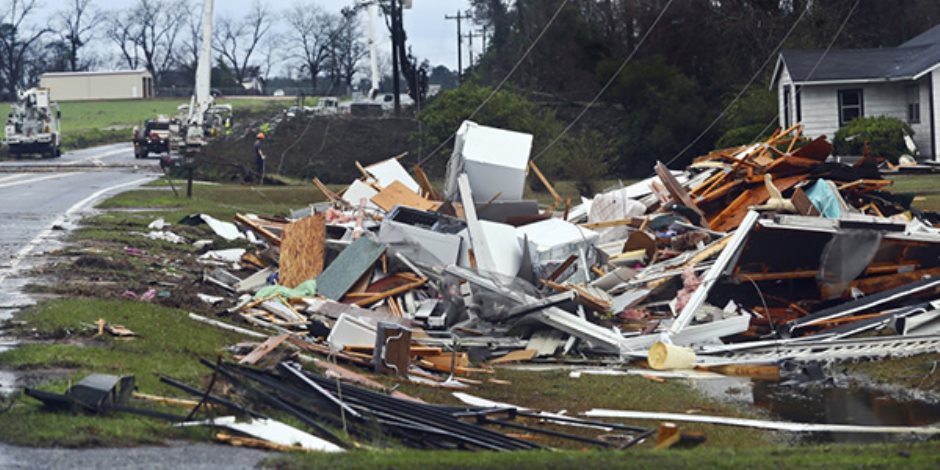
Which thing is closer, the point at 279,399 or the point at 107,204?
the point at 279,399

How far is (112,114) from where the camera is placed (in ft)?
300

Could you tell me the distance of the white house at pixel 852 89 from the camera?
124 ft

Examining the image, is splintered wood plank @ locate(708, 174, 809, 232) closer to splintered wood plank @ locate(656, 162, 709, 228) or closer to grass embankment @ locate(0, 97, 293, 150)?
splintered wood plank @ locate(656, 162, 709, 228)

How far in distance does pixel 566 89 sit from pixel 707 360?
37.7 m

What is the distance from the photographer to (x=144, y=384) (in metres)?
8.79

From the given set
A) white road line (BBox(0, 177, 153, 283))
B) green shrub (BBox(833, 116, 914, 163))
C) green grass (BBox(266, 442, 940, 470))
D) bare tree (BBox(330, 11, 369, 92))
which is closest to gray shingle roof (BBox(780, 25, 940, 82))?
green shrub (BBox(833, 116, 914, 163))

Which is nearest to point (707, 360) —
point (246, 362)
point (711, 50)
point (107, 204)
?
point (246, 362)

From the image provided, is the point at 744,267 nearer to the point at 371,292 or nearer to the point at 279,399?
the point at 371,292

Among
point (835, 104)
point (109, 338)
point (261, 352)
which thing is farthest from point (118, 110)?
point (261, 352)

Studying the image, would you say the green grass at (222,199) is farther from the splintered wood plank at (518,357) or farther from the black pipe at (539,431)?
the black pipe at (539,431)

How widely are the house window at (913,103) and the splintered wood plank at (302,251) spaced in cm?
2635

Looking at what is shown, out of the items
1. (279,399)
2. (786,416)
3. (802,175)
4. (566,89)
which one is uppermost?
(566,89)

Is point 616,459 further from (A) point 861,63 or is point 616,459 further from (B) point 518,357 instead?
(A) point 861,63

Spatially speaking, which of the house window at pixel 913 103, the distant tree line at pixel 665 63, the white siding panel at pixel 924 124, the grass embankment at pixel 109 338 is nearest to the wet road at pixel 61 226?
the grass embankment at pixel 109 338
